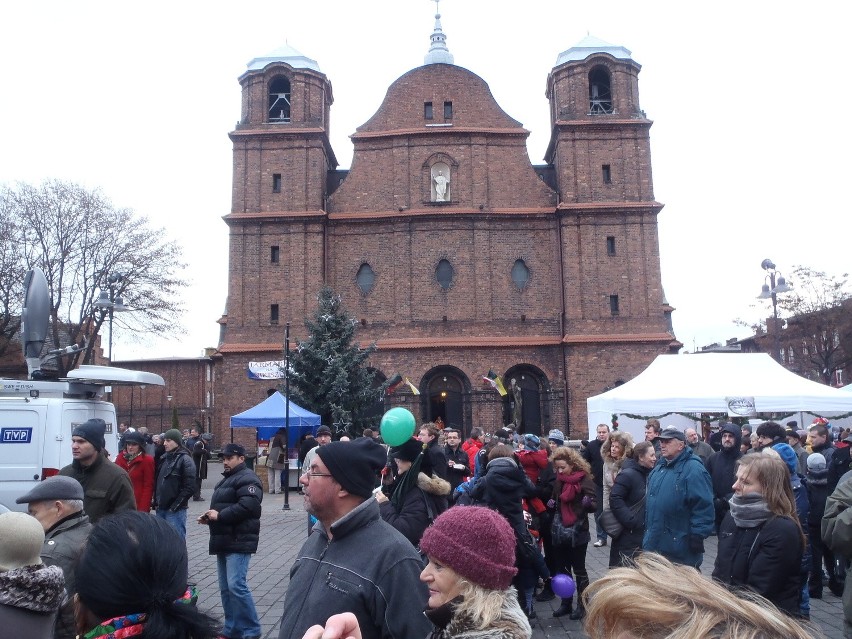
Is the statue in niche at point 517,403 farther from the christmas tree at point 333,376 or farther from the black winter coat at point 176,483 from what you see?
the black winter coat at point 176,483

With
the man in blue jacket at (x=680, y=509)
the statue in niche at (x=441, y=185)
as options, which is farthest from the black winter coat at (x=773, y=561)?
the statue in niche at (x=441, y=185)

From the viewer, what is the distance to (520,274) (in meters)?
31.8

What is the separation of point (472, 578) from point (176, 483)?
7.56 metres

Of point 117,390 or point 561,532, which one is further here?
point 117,390

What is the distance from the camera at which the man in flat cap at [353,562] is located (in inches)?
111

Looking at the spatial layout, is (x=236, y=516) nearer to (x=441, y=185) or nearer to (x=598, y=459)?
(x=598, y=459)

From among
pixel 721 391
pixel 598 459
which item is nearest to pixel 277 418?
pixel 598 459

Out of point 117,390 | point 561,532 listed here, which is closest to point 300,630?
point 561,532

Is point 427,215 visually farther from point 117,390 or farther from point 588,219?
point 117,390

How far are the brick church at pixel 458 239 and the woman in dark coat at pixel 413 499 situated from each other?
24.1 meters

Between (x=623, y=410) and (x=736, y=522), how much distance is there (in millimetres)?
10492

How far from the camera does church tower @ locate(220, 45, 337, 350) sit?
101ft

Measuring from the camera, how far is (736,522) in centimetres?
438

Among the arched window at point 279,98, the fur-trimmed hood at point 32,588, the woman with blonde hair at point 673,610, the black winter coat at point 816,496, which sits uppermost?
the arched window at point 279,98
